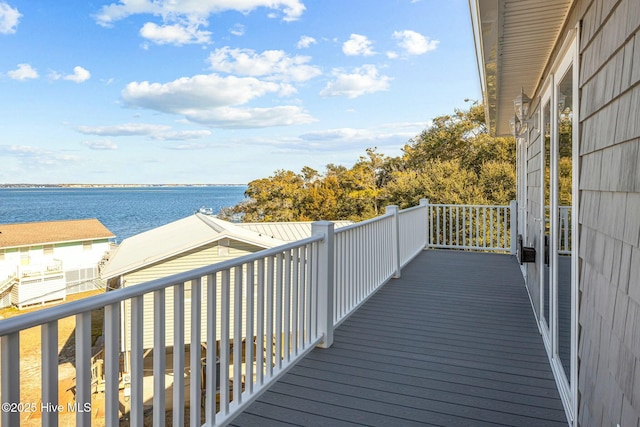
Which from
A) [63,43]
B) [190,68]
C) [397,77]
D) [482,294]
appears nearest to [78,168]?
[63,43]

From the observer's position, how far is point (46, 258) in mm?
20641

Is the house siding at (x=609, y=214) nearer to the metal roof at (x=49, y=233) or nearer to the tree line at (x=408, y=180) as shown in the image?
the tree line at (x=408, y=180)

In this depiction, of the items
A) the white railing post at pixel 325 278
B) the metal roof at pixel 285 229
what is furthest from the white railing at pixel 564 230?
the metal roof at pixel 285 229

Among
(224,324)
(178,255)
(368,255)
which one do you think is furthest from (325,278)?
(178,255)

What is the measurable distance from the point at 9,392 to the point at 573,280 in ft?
7.74

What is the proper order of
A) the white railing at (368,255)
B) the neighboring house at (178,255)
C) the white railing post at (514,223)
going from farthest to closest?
the neighboring house at (178,255), the white railing post at (514,223), the white railing at (368,255)

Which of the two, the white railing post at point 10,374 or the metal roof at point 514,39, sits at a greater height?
the metal roof at point 514,39

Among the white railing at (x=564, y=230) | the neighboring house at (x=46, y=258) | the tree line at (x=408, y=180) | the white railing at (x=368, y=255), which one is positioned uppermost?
the tree line at (x=408, y=180)

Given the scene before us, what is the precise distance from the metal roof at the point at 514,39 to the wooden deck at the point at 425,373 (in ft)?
7.46

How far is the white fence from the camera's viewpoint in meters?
1.23

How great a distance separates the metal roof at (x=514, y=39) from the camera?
2.41 metres

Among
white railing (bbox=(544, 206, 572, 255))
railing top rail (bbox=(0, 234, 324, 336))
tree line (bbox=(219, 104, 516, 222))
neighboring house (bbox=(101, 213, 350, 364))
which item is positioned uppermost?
tree line (bbox=(219, 104, 516, 222))

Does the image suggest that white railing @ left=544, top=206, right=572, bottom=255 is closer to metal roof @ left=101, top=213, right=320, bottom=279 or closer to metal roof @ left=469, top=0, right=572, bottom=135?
metal roof @ left=469, top=0, right=572, bottom=135

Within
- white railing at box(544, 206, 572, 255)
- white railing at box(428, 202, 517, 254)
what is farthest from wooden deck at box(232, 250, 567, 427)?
white railing at box(428, 202, 517, 254)
